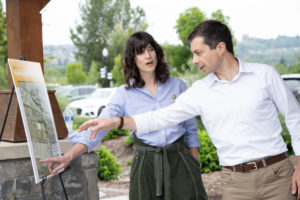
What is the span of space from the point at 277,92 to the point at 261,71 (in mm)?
134

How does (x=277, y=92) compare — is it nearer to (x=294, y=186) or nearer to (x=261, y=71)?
(x=261, y=71)

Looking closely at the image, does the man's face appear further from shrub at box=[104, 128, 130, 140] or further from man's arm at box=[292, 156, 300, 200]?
shrub at box=[104, 128, 130, 140]

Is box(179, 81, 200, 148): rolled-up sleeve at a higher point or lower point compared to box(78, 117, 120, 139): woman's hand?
lower

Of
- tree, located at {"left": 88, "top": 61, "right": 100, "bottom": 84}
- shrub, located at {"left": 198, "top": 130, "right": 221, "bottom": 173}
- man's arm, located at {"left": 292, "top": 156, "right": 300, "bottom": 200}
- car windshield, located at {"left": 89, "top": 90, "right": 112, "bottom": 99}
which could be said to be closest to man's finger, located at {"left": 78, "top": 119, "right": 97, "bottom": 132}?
man's arm, located at {"left": 292, "top": 156, "right": 300, "bottom": 200}

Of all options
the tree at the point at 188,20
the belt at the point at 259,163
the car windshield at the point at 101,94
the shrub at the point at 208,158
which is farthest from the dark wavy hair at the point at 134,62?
the tree at the point at 188,20

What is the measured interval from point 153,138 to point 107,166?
13.6 ft

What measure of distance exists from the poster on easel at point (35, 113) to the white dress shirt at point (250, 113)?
86 centimetres

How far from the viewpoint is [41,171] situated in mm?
2053

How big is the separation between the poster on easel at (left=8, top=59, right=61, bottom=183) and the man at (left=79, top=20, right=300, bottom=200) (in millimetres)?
265

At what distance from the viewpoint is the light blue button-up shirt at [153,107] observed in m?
2.48

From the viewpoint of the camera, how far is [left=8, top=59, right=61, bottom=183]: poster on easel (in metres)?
2.00

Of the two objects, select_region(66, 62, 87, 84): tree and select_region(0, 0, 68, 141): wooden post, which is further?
select_region(66, 62, 87, 84): tree

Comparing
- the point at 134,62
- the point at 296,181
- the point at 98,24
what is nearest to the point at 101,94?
the point at 134,62

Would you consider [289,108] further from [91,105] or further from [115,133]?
[91,105]
